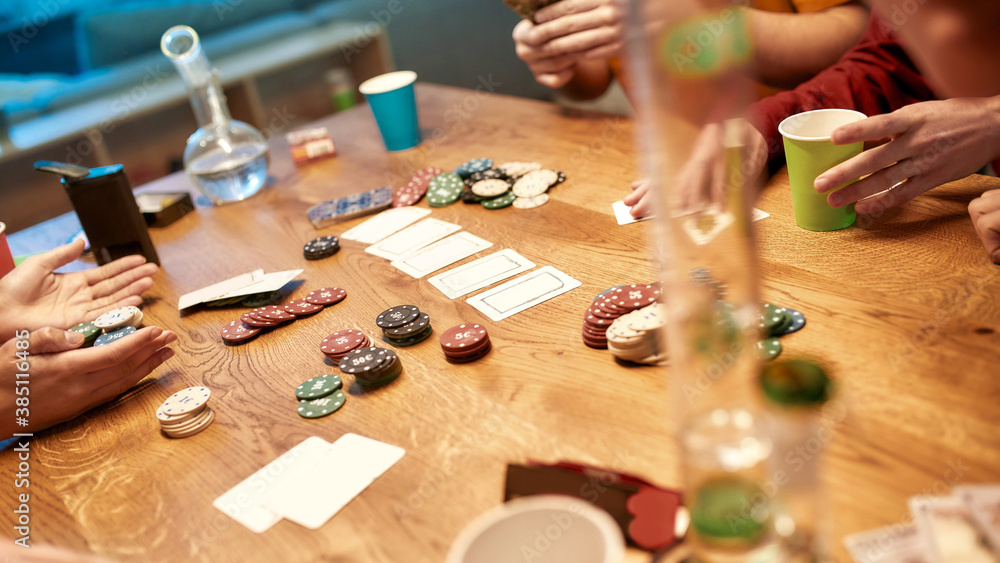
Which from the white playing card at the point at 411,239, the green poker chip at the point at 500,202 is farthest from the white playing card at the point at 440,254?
the green poker chip at the point at 500,202

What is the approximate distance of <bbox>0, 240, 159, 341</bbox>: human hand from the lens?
151 centimetres

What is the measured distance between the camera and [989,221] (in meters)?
1.09

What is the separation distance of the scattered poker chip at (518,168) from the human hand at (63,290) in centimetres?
84

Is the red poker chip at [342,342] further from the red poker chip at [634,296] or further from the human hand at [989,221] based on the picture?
the human hand at [989,221]

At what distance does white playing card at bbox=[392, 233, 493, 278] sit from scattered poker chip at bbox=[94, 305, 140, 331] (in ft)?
1.73

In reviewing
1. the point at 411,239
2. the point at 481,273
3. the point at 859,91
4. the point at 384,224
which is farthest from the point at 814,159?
the point at 384,224

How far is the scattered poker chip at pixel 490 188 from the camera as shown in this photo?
5.65ft

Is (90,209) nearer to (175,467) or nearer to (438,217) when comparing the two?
(438,217)

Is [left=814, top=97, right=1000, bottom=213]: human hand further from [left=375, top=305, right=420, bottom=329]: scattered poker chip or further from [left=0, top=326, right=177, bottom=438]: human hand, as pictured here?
[left=0, top=326, right=177, bottom=438]: human hand

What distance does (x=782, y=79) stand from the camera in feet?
6.59

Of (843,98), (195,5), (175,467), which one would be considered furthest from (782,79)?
(195,5)

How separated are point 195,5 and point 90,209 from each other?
3214 mm

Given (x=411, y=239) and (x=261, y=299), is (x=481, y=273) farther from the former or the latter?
(x=261, y=299)

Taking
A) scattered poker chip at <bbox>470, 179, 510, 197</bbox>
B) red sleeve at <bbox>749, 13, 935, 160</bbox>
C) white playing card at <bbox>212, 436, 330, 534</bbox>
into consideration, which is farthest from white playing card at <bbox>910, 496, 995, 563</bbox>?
scattered poker chip at <bbox>470, 179, 510, 197</bbox>
